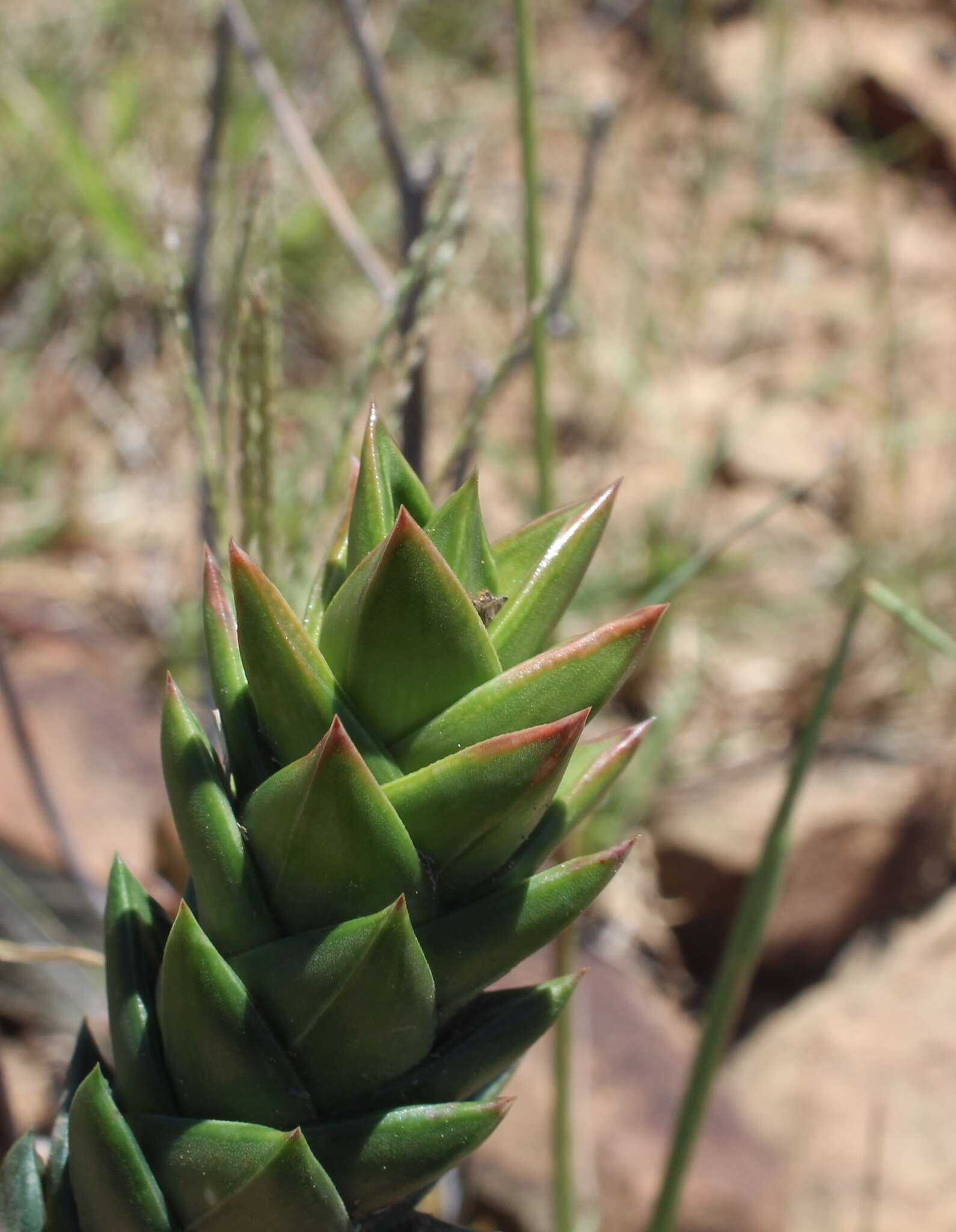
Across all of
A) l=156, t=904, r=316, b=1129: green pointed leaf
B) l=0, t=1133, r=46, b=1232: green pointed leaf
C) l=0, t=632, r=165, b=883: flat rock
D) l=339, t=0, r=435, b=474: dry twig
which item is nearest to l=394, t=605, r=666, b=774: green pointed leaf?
l=156, t=904, r=316, b=1129: green pointed leaf

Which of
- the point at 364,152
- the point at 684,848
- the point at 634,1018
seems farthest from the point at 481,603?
the point at 364,152

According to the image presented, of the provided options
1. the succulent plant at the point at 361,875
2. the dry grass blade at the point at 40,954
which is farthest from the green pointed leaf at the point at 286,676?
the dry grass blade at the point at 40,954

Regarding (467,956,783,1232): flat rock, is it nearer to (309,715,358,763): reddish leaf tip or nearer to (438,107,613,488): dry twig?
(438,107,613,488): dry twig

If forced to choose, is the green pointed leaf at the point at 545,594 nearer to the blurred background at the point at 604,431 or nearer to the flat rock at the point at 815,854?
the blurred background at the point at 604,431

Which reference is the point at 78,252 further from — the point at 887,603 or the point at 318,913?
the point at 318,913

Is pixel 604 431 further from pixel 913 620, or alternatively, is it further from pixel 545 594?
pixel 545 594

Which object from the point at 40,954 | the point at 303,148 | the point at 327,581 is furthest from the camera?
the point at 303,148

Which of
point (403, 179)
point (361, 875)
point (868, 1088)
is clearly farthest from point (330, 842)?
point (868, 1088)
